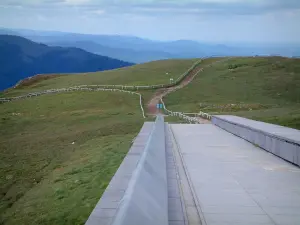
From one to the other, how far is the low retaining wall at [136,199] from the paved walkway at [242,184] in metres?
1.19

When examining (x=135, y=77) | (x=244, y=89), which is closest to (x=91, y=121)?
(x=244, y=89)

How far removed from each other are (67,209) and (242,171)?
19.8ft

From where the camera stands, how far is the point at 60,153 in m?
28.0

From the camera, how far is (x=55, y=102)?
59625 millimetres

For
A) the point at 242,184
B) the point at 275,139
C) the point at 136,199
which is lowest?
the point at 242,184

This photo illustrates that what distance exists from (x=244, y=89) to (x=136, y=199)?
59.7 m

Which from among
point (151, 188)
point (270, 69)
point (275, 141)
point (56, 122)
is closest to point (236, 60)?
point (270, 69)

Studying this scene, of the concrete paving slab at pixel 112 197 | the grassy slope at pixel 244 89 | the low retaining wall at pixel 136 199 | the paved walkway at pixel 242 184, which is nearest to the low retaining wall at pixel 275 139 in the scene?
the paved walkway at pixel 242 184

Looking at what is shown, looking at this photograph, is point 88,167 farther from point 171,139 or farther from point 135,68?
point 135,68

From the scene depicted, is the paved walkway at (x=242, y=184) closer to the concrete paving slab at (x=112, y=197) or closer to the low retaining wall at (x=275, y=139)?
the low retaining wall at (x=275, y=139)

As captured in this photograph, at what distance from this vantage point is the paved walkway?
8.59 meters

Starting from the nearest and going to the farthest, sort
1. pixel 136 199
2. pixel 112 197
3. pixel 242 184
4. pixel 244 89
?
pixel 136 199 → pixel 112 197 → pixel 242 184 → pixel 244 89

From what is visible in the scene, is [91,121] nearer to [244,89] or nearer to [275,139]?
[275,139]

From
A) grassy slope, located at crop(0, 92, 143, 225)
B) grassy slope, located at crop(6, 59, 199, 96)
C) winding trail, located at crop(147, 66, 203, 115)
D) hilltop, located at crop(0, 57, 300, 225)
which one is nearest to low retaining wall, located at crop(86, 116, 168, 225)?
grassy slope, located at crop(0, 92, 143, 225)
